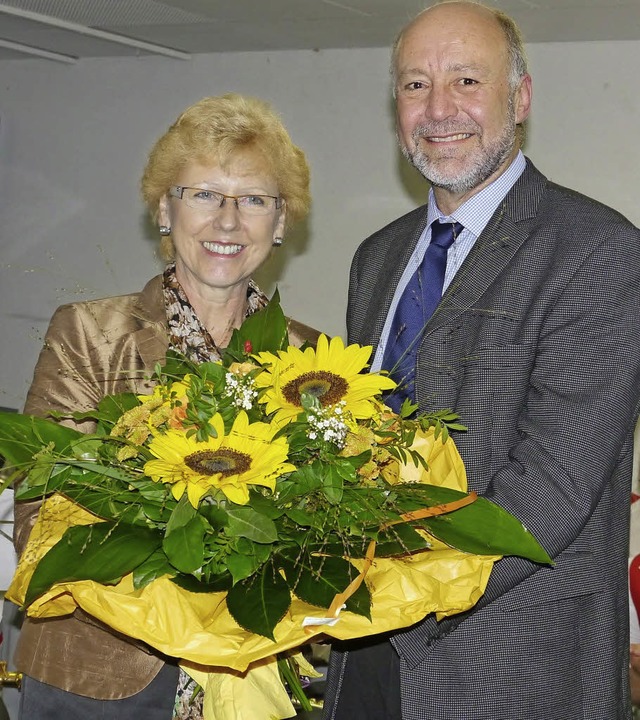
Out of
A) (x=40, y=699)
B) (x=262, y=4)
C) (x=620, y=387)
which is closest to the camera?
(x=620, y=387)

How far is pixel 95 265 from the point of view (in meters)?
5.91

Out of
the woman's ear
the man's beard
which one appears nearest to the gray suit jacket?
the man's beard

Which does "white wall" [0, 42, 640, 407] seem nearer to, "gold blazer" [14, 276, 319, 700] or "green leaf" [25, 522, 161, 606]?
"gold blazer" [14, 276, 319, 700]

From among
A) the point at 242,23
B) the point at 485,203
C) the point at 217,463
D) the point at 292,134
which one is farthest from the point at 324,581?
the point at 292,134

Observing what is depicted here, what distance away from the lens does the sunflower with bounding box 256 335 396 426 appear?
1.42 metres

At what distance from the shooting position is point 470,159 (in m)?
1.94

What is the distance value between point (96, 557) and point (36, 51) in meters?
4.88

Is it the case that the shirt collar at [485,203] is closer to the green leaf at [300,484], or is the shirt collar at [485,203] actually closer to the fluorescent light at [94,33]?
the green leaf at [300,484]

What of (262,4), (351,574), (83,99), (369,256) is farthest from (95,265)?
(351,574)

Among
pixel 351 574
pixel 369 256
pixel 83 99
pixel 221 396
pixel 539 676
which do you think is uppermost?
pixel 83 99

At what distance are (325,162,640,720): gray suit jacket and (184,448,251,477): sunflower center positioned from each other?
0.46m

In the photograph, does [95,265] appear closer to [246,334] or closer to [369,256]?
[369,256]

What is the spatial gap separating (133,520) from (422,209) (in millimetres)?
1066

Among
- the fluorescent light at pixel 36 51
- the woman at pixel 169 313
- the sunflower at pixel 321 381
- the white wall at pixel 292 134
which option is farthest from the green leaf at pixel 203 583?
the fluorescent light at pixel 36 51
